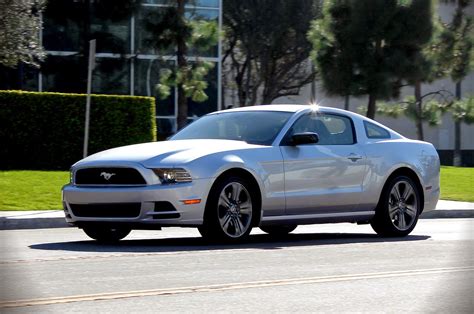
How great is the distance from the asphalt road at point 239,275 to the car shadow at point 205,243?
1cm

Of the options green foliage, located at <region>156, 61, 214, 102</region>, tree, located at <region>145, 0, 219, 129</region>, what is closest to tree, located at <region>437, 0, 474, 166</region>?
tree, located at <region>145, 0, 219, 129</region>

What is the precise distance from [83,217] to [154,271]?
302 cm

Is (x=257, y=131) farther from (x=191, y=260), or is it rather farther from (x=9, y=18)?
(x=9, y=18)

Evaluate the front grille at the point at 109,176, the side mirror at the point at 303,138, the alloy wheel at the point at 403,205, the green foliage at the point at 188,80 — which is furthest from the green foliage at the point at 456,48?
the front grille at the point at 109,176

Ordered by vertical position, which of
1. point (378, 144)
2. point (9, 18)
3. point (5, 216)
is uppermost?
point (9, 18)

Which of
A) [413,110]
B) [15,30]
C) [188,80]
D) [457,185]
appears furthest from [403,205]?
[413,110]

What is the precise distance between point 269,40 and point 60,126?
94.6 ft

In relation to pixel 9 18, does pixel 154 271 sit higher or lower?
lower

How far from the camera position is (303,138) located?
13.8 meters

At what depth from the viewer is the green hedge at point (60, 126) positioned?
27016mm

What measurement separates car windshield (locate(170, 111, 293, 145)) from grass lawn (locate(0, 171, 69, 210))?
20.3 ft

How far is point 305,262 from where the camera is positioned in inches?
444

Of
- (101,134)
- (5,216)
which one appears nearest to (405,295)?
(5,216)

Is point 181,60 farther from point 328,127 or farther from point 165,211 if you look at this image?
point 165,211
